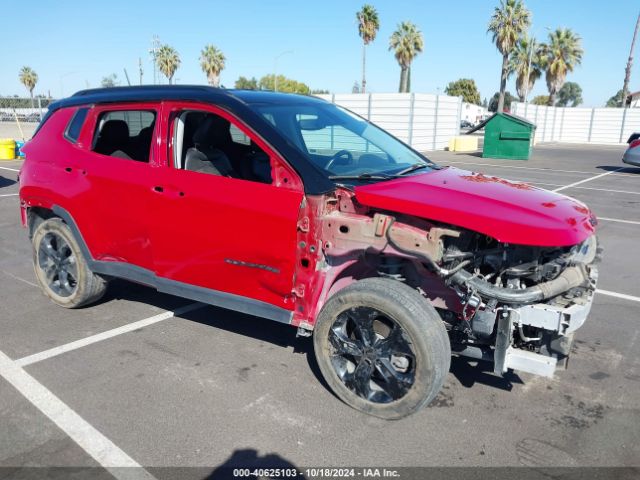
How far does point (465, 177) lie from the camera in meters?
3.88

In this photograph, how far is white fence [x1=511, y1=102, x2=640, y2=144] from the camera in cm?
3947

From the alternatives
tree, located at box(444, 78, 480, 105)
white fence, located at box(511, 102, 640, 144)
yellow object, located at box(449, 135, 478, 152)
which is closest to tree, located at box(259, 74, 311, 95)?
tree, located at box(444, 78, 480, 105)

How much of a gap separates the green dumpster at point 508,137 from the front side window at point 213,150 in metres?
19.2

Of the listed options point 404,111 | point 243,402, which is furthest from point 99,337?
point 404,111

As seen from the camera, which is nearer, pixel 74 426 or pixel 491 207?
pixel 491 207

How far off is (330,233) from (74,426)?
1.92 meters

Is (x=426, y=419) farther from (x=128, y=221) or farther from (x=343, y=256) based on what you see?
(x=128, y=221)

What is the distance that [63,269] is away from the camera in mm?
4922

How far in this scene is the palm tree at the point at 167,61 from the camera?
Answer: 57094 millimetres

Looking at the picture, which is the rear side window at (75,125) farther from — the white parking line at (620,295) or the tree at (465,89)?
the tree at (465,89)

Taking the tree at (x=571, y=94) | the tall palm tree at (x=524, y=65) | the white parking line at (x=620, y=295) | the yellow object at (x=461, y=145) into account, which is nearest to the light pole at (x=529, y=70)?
the tall palm tree at (x=524, y=65)

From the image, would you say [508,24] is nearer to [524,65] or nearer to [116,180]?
[524,65]

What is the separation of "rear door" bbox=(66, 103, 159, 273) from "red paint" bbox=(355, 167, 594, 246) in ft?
5.94

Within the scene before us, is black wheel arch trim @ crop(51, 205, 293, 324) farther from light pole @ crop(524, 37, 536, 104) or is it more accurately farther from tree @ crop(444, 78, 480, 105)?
tree @ crop(444, 78, 480, 105)
